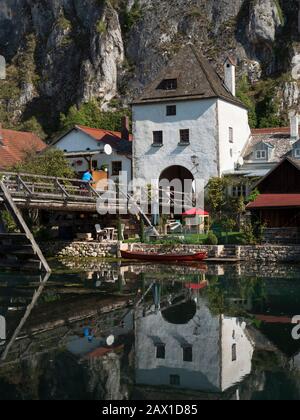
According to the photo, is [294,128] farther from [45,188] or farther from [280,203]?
[45,188]

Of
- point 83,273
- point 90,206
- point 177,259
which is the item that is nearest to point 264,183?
point 177,259

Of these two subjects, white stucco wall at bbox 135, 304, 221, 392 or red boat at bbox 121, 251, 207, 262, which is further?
red boat at bbox 121, 251, 207, 262

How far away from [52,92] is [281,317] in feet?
229

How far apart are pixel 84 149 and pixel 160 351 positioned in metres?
33.2

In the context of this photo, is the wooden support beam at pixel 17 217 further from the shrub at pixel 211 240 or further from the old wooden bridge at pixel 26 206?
the shrub at pixel 211 240

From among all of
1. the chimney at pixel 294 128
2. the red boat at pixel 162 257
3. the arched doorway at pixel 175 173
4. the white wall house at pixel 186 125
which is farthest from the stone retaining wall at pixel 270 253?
the chimney at pixel 294 128

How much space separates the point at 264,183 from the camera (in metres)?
33.5

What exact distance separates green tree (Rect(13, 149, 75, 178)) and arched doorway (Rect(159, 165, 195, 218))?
648cm

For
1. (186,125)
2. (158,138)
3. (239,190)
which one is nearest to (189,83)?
(186,125)

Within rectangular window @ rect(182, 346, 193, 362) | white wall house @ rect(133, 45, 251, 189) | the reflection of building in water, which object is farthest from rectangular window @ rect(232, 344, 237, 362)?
white wall house @ rect(133, 45, 251, 189)

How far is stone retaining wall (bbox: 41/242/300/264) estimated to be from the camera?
3016 cm

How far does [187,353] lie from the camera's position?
43.6 feet

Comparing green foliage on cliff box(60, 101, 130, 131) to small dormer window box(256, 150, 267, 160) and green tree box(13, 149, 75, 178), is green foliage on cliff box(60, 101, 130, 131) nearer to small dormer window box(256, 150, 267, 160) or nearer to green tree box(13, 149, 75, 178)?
green tree box(13, 149, 75, 178)
